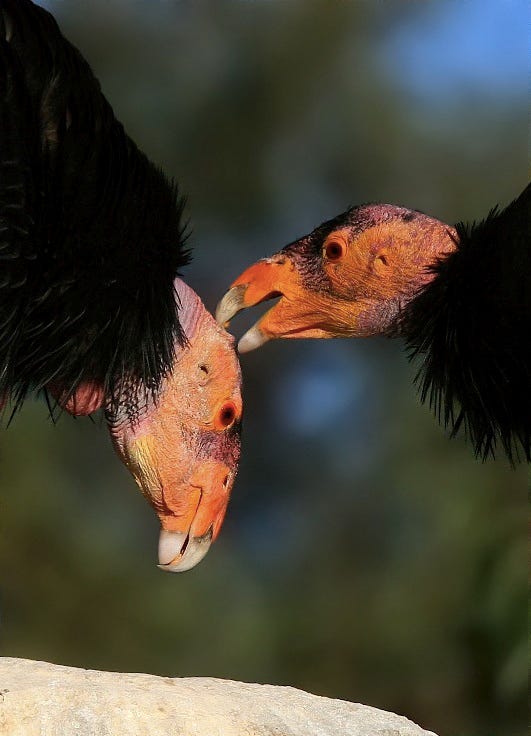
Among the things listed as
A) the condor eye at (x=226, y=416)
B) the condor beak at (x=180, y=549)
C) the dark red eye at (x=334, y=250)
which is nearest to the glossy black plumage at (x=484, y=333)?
the dark red eye at (x=334, y=250)

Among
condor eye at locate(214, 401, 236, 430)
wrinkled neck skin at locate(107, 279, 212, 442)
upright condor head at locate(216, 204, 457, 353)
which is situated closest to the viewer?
wrinkled neck skin at locate(107, 279, 212, 442)

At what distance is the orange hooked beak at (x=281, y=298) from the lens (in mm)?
3471

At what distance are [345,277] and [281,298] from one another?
228mm

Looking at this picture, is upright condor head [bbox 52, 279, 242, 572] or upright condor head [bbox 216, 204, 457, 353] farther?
upright condor head [bbox 216, 204, 457, 353]

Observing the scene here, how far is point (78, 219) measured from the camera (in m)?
2.63

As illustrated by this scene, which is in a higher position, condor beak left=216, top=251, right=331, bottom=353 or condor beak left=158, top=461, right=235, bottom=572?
condor beak left=216, top=251, right=331, bottom=353

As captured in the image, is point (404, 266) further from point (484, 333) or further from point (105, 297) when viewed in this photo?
point (105, 297)

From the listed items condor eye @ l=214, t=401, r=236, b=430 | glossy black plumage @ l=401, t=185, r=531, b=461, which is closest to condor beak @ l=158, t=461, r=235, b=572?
condor eye @ l=214, t=401, r=236, b=430

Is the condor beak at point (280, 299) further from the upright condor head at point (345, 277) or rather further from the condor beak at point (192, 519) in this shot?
the condor beak at point (192, 519)

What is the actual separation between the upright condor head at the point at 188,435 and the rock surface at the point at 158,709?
479 millimetres

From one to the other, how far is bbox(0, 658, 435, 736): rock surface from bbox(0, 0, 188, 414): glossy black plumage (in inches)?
29.8

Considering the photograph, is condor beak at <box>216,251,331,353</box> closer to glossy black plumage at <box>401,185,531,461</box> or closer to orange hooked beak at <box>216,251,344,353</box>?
orange hooked beak at <box>216,251,344,353</box>

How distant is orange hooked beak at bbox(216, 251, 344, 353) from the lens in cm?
347

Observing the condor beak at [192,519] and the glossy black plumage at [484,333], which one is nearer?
the glossy black plumage at [484,333]
